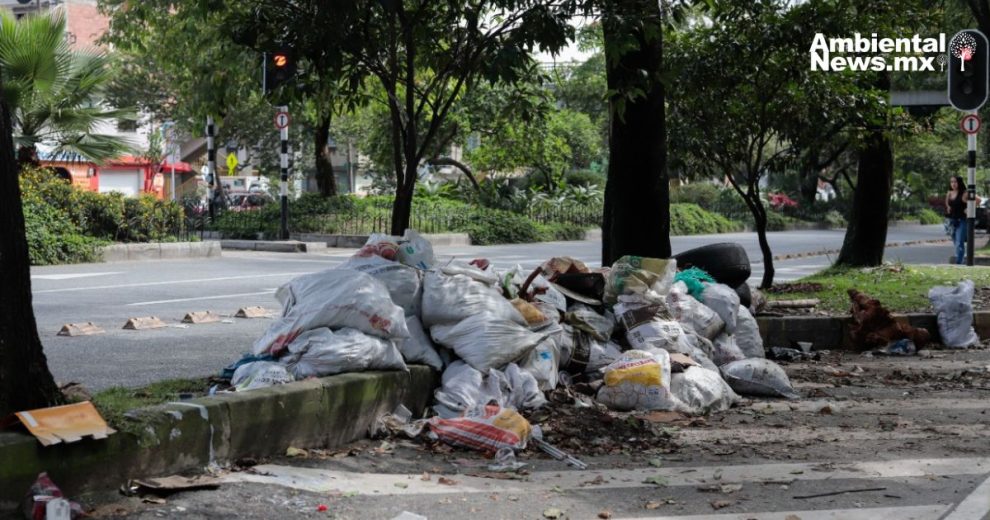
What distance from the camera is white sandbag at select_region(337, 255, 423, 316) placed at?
717 cm

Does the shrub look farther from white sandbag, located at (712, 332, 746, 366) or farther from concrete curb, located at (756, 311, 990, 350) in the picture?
white sandbag, located at (712, 332, 746, 366)

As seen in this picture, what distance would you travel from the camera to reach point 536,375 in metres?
7.24

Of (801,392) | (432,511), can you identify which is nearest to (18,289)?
(432,511)

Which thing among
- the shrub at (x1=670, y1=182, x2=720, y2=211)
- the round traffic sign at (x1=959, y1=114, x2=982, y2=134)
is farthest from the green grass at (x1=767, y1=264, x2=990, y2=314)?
the shrub at (x1=670, y1=182, x2=720, y2=211)

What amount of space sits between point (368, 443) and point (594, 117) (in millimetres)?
51073

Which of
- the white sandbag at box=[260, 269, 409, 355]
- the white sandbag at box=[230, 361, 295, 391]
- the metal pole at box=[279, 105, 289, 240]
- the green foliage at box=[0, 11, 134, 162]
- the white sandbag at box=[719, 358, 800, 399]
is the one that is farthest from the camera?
the metal pole at box=[279, 105, 289, 240]

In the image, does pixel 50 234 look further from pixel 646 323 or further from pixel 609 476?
pixel 609 476

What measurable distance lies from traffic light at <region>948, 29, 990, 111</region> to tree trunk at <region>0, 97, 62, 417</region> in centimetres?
1434

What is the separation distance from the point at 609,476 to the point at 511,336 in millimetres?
1546

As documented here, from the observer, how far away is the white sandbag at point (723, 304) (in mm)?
9055

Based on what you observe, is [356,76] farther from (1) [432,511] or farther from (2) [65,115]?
(2) [65,115]

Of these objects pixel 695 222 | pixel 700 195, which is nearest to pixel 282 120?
pixel 695 222

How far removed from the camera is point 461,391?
6.75 m

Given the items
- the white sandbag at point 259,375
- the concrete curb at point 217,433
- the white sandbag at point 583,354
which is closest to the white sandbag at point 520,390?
the concrete curb at point 217,433
